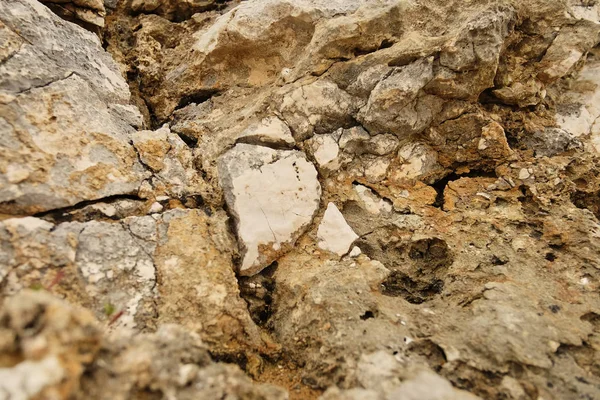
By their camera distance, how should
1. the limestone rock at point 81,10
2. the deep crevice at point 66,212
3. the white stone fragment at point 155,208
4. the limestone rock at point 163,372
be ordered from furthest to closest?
the limestone rock at point 81,10 < the white stone fragment at point 155,208 < the deep crevice at point 66,212 < the limestone rock at point 163,372

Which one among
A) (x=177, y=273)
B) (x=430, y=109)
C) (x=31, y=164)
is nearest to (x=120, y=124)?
(x=31, y=164)

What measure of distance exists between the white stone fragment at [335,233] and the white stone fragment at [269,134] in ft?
1.73

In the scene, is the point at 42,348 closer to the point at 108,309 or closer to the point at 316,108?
the point at 108,309

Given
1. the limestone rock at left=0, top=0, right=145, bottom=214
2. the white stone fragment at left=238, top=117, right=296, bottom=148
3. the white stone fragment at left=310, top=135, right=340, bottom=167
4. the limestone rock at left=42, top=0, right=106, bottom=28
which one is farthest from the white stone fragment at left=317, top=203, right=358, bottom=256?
the limestone rock at left=42, top=0, right=106, bottom=28

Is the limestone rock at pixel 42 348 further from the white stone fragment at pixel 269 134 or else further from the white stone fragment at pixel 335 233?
the white stone fragment at pixel 269 134

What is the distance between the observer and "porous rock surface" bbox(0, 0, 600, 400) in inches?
65.8

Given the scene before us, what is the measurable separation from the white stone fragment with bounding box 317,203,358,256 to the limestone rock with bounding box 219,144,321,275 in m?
0.10

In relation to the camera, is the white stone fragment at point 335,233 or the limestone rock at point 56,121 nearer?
the limestone rock at point 56,121

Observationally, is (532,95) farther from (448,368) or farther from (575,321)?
(448,368)

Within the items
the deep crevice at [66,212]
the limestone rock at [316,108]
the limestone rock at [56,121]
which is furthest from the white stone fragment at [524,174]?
the deep crevice at [66,212]

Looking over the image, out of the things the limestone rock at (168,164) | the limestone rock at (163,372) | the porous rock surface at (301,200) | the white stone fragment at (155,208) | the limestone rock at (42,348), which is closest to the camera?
the limestone rock at (42,348)

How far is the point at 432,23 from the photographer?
273cm

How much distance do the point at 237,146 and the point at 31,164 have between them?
111cm

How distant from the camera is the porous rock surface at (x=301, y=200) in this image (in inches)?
65.8
